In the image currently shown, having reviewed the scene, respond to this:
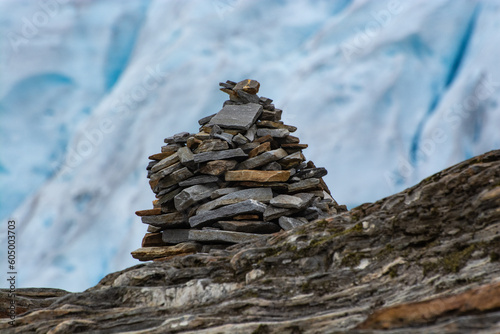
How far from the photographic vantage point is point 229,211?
48.2 ft

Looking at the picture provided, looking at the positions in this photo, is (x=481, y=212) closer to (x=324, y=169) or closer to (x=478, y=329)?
(x=478, y=329)

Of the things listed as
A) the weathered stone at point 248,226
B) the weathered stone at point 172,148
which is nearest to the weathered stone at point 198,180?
the weathered stone at point 248,226

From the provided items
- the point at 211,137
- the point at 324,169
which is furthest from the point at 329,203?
the point at 211,137

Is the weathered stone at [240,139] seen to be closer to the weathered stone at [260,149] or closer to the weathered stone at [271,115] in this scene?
the weathered stone at [260,149]

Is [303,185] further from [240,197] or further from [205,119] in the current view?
[205,119]

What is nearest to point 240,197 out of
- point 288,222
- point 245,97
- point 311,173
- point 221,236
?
point 221,236

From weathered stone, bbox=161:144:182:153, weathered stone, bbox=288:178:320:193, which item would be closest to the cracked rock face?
weathered stone, bbox=288:178:320:193

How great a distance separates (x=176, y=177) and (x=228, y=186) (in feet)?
6.06

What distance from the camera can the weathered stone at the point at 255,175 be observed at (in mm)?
15289

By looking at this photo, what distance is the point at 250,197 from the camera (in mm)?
15086

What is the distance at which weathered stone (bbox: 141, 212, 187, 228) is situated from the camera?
15.8 metres

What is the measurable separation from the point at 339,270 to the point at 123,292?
3.63 meters

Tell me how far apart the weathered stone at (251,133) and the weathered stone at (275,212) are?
2.95 metres

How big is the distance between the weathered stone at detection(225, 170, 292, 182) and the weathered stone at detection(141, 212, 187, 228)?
214cm
